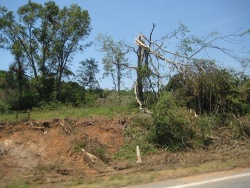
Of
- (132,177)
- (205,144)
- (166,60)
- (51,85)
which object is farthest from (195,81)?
(51,85)

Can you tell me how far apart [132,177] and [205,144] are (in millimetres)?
6592

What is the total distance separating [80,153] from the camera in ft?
39.8

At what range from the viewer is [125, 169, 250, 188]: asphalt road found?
7.01 m

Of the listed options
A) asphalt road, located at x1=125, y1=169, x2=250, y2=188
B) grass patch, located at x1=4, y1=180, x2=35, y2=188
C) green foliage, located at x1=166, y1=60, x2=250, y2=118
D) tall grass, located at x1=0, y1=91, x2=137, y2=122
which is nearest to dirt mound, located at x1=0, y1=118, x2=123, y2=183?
grass patch, located at x1=4, y1=180, x2=35, y2=188

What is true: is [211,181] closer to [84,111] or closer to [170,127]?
[170,127]

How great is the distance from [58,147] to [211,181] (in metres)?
6.94

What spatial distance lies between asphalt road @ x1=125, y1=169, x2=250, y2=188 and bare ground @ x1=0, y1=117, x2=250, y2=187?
3.44ft

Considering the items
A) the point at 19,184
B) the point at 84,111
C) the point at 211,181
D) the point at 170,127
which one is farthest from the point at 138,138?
the point at 19,184

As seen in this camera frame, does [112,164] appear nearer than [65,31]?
Yes

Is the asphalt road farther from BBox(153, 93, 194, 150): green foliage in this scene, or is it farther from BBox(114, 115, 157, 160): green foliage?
BBox(153, 93, 194, 150): green foliage

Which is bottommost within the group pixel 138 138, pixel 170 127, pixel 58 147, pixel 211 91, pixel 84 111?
pixel 58 147

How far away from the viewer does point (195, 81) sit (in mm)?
16203

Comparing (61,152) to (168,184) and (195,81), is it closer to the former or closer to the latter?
(168,184)

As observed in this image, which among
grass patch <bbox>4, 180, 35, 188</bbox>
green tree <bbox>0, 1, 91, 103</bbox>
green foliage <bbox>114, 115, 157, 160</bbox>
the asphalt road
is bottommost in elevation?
grass patch <bbox>4, 180, 35, 188</bbox>
